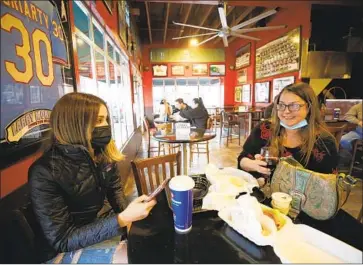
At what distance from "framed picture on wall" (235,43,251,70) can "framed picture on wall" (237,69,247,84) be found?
0.72 feet

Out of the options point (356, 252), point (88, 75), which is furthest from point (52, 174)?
point (88, 75)

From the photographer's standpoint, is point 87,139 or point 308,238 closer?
point 308,238

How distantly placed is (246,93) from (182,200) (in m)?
8.35

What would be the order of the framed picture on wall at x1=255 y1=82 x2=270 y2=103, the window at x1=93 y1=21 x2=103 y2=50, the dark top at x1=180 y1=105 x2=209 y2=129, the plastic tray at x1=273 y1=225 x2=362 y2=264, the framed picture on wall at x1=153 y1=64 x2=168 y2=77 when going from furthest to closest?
the framed picture on wall at x1=153 y1=64 x2=168 y2=77
the framed picture on wall at x1=255 y1=82 x2=270 y2=103
the dark top at x1=180 y1=105 x2=209 y2=129
the window at x1=93 y1=21 x2=103 y2=50
the plastic tray at x1=273 y1=225 x2=362 y2=264

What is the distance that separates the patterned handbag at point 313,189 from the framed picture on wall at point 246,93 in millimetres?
7663

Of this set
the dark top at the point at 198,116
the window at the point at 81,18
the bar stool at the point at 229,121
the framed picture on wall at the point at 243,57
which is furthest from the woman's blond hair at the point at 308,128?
the framed picture on wall at the point at 243,57

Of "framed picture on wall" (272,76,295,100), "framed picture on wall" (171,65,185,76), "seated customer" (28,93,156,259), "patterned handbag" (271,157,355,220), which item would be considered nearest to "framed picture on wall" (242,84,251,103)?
"framed picture on wall" (272,76,295,100)

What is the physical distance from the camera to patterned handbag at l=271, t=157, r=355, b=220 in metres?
0.87

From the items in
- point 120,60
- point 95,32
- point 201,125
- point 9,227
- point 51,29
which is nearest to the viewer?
point 9,227

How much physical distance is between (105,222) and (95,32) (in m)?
2.41

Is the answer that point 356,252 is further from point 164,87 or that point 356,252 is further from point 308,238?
point 164,87

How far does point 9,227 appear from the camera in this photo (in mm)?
823

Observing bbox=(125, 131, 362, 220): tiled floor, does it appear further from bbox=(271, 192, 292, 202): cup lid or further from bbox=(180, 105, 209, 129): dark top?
bbox=(271, 192, 292, 202): cup lid

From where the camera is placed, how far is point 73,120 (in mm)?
1026
